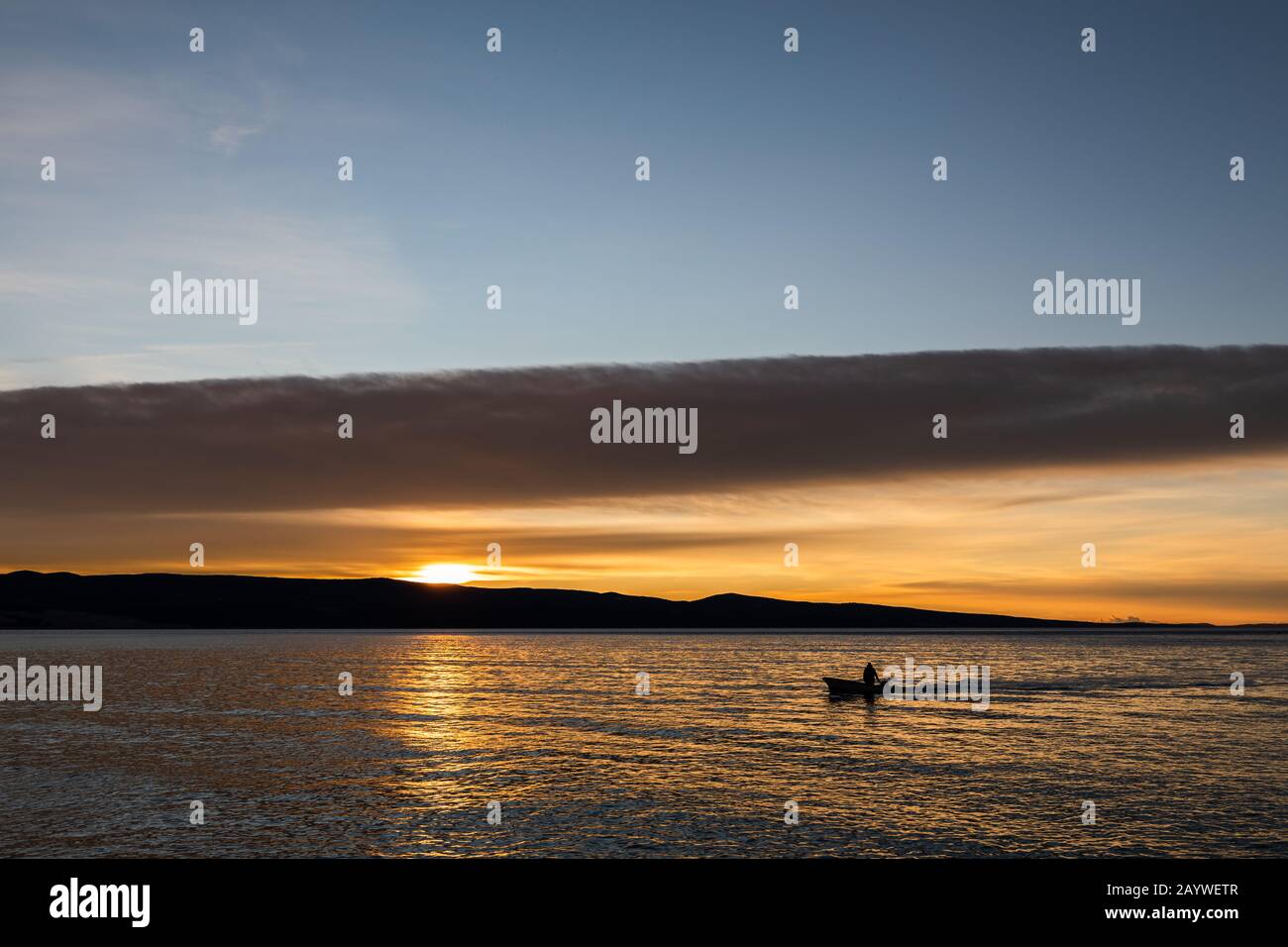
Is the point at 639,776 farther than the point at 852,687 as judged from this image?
No

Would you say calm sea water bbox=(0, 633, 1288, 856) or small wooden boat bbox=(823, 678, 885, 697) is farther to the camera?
small wooden boat bbox=(823, 678, 885, 697)

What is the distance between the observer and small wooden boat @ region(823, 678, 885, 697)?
307 ft

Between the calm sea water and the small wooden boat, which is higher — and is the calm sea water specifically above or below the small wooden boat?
above

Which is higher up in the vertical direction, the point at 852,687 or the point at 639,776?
the point at 639,776

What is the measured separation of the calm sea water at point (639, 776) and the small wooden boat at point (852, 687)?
5.05 feet

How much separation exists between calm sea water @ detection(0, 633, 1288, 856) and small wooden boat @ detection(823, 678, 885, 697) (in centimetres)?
154

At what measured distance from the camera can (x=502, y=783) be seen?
44.4 meters

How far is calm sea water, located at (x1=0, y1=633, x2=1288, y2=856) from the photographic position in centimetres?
3350

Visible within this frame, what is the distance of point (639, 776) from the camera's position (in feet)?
153

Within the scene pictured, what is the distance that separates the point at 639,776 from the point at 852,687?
5256 centimetres
